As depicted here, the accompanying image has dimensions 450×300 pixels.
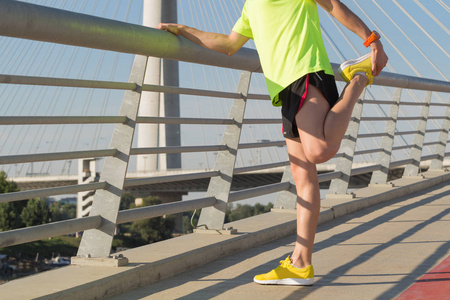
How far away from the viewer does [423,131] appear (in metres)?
7.70

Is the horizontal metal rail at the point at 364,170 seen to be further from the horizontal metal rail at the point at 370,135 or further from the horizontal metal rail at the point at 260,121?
the horizontal metal rail at the point at 260,121

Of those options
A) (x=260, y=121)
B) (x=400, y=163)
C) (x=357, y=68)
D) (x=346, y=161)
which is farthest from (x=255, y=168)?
(x=400, y=163)

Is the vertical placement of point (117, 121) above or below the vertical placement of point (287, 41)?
below

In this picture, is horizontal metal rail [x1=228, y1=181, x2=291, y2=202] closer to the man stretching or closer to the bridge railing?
the bridge railing

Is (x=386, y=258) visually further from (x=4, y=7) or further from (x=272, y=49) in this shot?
(x=4, y=7)

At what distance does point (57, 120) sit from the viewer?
2.54 m

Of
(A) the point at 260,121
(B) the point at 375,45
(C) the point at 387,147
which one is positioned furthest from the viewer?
(C) the point at 387,147

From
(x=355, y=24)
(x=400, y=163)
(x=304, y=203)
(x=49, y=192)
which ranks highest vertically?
(x=355, y=24)

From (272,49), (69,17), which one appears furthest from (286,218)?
(69,17)

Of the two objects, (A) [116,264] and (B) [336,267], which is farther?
(B) [336,267]

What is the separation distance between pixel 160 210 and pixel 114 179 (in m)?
0.33

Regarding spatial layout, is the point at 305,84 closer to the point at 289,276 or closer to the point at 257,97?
the point at 289,276

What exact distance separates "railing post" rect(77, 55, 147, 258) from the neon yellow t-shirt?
60 cm

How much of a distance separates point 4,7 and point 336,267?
192 centimetres
